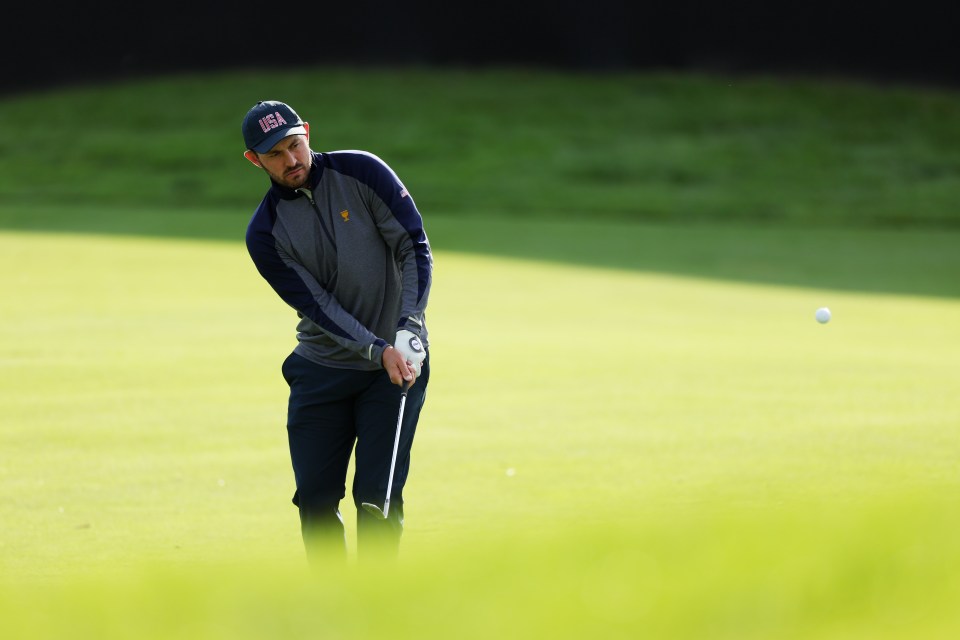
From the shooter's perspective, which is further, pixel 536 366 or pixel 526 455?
pixel 536 366

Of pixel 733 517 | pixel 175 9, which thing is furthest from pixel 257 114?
pixel 175 9

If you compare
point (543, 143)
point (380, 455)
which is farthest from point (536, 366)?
point (543, 143)

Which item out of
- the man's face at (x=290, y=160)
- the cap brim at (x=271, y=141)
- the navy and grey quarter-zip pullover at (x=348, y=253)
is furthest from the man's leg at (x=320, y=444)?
the cap brim at (x=271, y=141)

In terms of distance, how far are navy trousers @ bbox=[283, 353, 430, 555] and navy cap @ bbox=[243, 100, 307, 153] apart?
36.0 inches

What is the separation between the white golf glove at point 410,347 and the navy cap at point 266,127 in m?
0.84

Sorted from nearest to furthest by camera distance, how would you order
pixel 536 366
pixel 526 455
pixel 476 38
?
pixel 526 455, pixel 536 366, pixel 476 38

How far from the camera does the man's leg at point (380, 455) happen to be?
5219 millimetres

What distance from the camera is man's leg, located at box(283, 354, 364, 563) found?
17.7 ft

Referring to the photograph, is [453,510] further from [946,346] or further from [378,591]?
[946,346]

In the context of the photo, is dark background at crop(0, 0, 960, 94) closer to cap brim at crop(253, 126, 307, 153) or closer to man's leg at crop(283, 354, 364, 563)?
man's leg at crop(283, 354, 364, 563)

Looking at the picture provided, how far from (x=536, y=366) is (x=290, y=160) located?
18.1ft

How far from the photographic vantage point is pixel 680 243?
17.9m

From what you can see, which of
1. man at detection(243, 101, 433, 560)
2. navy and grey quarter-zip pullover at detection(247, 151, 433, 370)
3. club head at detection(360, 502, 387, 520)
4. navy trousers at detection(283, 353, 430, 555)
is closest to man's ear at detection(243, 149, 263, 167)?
man at detection(243, 101, 433, 560)

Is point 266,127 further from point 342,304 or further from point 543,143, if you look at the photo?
point 543,143
